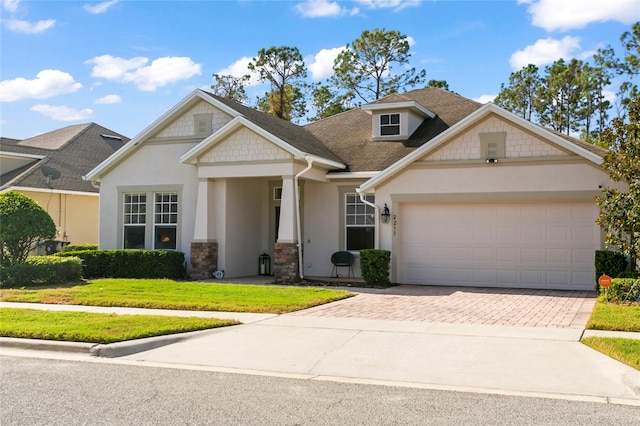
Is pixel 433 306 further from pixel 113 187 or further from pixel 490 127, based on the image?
pixel 113 187

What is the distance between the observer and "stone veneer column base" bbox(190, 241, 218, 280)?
63.2ft

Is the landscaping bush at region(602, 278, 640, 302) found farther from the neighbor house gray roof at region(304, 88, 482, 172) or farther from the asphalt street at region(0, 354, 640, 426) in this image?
the neighbor house gray roof at region(304, 88, 482, 172)

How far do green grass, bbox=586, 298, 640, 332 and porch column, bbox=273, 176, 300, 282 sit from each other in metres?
8.44

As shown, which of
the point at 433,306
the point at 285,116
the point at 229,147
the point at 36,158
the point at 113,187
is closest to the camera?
the point at 433,306

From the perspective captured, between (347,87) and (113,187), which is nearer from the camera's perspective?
(113,187)

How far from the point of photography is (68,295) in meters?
14.6

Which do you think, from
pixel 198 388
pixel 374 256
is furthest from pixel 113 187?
pixel 198 388

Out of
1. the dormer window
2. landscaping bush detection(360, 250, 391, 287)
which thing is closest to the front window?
landscaping bush detection(360, 250, 391, 287)

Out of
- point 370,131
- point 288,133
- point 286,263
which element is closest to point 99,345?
point 286,263

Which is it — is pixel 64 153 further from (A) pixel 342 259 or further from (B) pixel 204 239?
(A) pixel 342 259

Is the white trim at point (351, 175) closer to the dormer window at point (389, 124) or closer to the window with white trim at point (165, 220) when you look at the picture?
the dormer window at point (389, 124)

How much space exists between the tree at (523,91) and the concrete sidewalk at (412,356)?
36206mm

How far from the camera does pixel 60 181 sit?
26469 mm

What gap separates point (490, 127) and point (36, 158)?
64.7 ft
